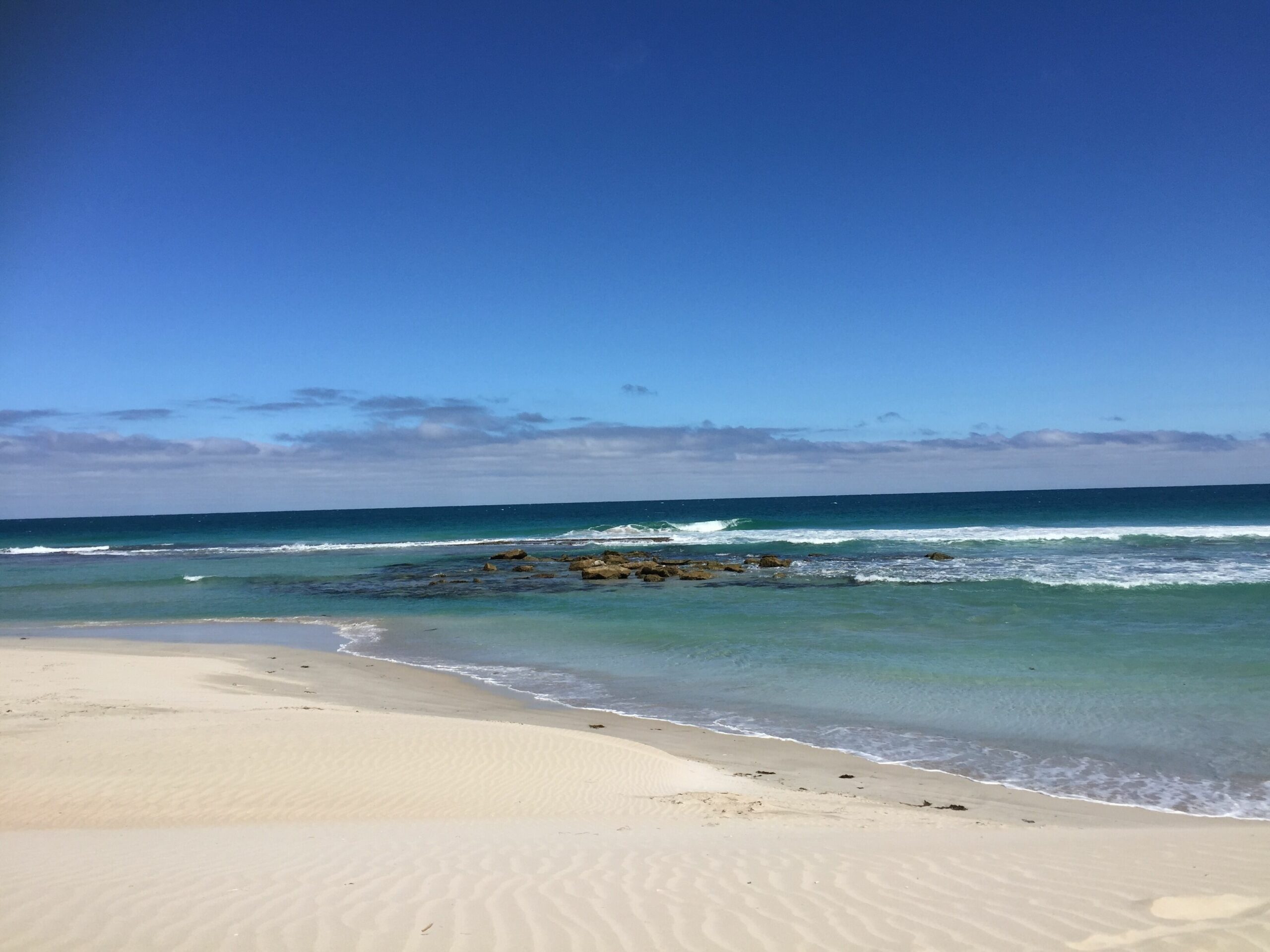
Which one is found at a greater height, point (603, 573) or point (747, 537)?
point (747, 537)

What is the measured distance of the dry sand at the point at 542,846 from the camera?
12.9 ft

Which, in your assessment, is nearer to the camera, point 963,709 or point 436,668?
point 963,709

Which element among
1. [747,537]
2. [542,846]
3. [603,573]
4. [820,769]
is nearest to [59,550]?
[603,573]

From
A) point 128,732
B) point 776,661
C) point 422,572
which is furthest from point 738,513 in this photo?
point 128,732

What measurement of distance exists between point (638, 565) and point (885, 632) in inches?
627

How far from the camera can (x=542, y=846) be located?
559 cm

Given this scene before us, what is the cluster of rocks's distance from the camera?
96.1 feet

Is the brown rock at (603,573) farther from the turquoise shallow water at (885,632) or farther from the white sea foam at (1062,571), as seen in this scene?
the white sea foam at (1062,571)

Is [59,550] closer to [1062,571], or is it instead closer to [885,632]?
[885,632]

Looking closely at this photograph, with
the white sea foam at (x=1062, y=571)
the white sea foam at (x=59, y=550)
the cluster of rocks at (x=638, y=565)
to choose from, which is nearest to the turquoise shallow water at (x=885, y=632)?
the white sea foam at (x=1062, y=571)

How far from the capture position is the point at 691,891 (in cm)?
446

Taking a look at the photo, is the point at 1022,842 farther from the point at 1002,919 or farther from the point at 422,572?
the point at 422,572

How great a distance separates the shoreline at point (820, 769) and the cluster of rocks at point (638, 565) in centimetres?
1542

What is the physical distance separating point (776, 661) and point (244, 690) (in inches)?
356
